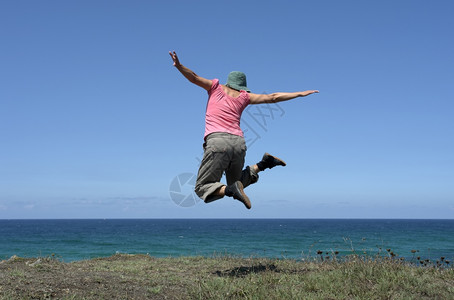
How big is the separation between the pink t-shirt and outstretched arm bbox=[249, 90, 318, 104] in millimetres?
183

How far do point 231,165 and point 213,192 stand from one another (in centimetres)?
61

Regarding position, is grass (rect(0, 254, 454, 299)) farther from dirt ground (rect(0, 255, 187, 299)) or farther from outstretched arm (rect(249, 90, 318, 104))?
outstretched arm (rect(249, 90, 318, 104))

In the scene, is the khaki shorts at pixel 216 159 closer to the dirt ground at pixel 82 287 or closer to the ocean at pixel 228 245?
the dirt ground at pixel 82 287

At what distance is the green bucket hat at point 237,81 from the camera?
7.03 metres

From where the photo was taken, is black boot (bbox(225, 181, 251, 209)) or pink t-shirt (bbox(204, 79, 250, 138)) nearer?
black boot (bbox(225, 181, 251, 209))

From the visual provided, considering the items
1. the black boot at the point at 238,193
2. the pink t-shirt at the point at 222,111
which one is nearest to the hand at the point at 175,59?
the pink t-shirt at the point at 222,111

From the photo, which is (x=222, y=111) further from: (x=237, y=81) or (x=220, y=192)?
(x=220, y=192)

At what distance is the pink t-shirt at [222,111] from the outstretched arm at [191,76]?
12 centimetres

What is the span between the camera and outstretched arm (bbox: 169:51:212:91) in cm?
622

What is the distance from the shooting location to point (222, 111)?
21.8 ft

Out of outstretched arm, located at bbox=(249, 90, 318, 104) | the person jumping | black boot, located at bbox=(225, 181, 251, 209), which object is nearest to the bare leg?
the person jumping

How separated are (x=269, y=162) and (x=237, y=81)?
1448 millimetres

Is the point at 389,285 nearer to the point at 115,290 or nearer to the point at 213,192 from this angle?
the point at 213,192

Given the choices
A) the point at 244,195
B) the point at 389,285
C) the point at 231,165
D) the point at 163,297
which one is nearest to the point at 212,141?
the point at 231,165
